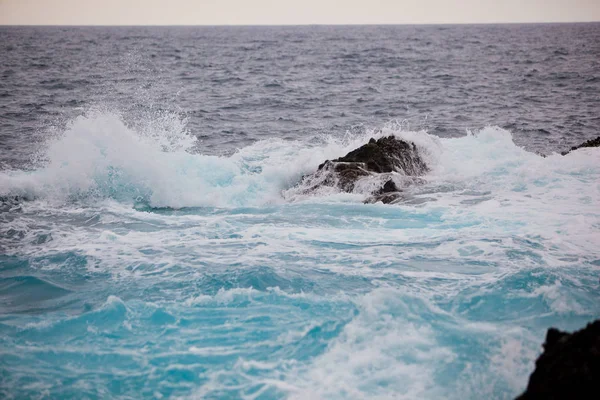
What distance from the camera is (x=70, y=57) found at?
120ft

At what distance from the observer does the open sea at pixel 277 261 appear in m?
4.65

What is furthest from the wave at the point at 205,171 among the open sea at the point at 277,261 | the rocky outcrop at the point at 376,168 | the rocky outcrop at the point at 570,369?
the rocky outcrop at the point at 570,369

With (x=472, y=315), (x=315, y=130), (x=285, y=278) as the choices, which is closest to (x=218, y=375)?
(x=285, y=278)

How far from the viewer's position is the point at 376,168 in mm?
11195

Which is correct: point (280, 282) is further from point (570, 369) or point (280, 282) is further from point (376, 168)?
point (376, 168)

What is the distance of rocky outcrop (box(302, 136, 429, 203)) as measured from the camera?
1034 cm

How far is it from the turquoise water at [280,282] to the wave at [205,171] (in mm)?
56

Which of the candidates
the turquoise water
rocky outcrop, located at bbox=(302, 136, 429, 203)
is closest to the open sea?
the turquoise water

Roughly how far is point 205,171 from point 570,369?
10.0 metres

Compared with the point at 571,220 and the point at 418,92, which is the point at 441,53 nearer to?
the point at 418,92

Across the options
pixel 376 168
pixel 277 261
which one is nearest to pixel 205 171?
pixel 376 168

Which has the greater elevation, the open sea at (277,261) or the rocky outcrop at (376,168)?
the rocky outcrop at (376,168)

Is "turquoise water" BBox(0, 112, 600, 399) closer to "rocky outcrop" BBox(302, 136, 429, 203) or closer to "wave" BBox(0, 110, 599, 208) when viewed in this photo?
"wave" BBox(0, 110, 599, 208)

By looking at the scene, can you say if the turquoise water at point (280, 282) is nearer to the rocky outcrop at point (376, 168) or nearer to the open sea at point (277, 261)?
the open sea at point (277, 261)
